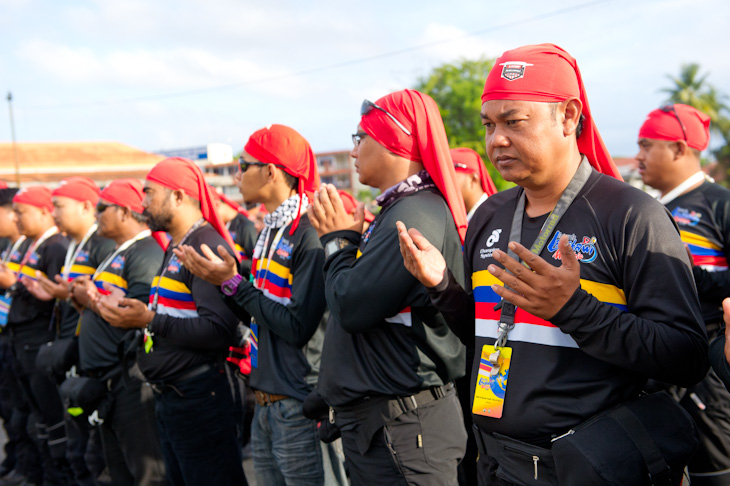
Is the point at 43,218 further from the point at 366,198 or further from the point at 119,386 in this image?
the point at 366,198

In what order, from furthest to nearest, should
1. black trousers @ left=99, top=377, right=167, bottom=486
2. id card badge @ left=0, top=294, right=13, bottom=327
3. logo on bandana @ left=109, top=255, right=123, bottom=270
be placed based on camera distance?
id card badge @ left=0, top=294, right=13, bottom=327, logo on bandana @ left=109, top=255, right=123, bottom=270, black trousers @ left=99, top=377, right=167, bottom=486

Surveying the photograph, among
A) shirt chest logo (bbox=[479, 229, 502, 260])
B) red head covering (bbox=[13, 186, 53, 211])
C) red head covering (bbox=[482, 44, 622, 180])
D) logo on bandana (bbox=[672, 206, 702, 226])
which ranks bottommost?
red head covering (bbox=[13, 186, 53, 211])

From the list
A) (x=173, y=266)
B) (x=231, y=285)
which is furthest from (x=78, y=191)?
(x=231, y=285)

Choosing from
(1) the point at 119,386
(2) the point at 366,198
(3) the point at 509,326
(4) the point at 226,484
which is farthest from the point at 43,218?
(2) the point at 366,198

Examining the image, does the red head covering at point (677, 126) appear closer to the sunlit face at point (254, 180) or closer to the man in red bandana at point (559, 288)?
the man in red bandana at point (559, 288)

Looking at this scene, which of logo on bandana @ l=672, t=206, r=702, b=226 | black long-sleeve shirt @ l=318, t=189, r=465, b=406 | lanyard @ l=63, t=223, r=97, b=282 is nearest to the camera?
black long-sleeve shirt @ l=318, t=189, r=465, b=406

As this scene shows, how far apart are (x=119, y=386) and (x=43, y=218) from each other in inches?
133

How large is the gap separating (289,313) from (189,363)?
3.71 feet

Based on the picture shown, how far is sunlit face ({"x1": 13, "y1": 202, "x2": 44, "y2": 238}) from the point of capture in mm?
6973

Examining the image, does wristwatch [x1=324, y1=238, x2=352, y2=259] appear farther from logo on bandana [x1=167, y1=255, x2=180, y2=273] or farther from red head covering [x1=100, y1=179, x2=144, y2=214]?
red head covering [x1=100, y1=179, x2=144, y2=214]

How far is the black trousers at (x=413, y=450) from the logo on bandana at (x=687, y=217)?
7.78 feet

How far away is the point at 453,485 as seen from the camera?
109 inches

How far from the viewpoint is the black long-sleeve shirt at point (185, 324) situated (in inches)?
156

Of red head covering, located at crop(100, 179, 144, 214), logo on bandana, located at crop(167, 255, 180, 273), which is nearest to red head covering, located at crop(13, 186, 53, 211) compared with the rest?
red head covering, located at crop(100, 179, 144, 214)
